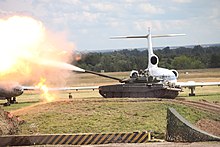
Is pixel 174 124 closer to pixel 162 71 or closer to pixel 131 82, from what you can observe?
pixel 131 82

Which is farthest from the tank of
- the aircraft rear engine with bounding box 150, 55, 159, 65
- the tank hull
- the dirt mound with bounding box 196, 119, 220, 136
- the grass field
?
the dirt mound with bounding box 196, 119, 220, 136

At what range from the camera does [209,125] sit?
77.6ft

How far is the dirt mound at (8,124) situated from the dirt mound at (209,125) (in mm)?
7977

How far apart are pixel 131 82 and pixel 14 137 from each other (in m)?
20.5

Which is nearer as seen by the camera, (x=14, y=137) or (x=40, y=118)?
(x=14, y=137)

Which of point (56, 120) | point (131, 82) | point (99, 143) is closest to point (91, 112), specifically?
point (56, 120)

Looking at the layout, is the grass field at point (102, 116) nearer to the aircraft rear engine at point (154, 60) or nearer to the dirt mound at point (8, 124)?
the dirt mound at point (8, 124)

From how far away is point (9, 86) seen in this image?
4350cm

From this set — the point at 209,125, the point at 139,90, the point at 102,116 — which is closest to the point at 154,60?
the point at 139,90

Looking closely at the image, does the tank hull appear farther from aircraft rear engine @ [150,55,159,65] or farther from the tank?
aircraft rear engine @ [150,55,159,65]

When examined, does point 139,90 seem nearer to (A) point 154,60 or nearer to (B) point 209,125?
(A) point 154,60

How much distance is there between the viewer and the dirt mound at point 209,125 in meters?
22.6

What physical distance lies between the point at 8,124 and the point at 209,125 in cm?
894

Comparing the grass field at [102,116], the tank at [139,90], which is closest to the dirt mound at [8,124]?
the grass field at [102,116]
